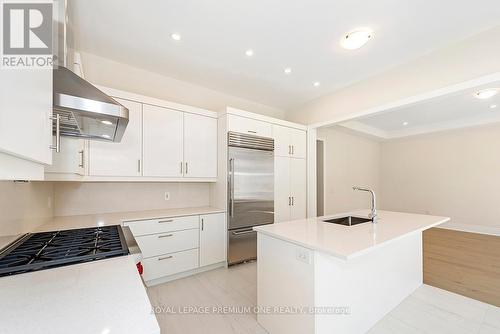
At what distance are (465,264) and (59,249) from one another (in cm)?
486

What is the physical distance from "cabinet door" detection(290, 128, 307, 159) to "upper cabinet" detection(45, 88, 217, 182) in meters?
1.47

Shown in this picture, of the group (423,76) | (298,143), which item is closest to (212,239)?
(298,143)

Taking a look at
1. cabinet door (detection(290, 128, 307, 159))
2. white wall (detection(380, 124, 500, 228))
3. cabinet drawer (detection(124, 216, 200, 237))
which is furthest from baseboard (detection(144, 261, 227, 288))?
white wall (detection(380, 124, 500, 228))

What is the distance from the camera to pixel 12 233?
154cm

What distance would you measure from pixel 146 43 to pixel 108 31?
361mm

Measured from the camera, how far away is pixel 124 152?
8.43ft

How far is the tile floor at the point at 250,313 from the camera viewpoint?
1832 millimetres

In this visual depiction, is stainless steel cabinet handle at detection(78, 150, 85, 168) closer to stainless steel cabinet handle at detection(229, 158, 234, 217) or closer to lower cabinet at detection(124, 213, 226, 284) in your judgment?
lower cabinet at detection(124, 213, 226, 284)

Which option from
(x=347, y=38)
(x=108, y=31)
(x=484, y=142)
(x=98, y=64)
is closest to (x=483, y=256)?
(x=484, y=142)

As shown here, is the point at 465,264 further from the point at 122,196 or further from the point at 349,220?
the point at 122,196

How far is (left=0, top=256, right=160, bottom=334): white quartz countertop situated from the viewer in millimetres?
598

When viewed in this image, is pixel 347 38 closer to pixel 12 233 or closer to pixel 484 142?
pixel 12 233

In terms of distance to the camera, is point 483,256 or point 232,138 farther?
point 483,256

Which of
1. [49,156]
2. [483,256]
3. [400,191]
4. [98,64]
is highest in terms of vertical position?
[98,64]
